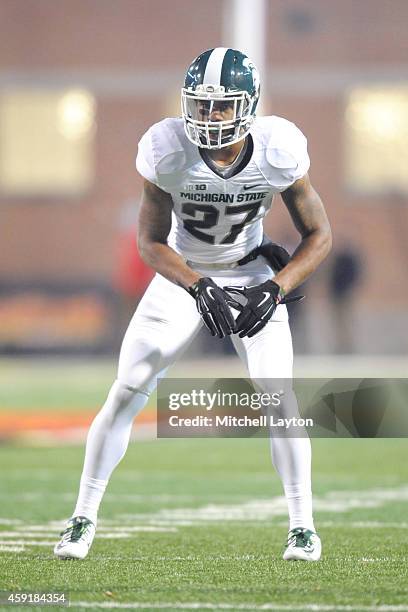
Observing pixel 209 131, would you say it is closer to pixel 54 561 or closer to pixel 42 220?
pixel 54 561

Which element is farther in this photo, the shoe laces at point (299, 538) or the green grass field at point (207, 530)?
the shoe laces at point (299, 538)

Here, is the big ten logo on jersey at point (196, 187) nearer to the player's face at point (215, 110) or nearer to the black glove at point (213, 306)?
the player's face at point (215, 110)

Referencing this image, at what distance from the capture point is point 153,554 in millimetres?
5223

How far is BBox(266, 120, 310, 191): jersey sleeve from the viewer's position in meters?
5.07

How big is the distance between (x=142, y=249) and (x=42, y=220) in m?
19.3

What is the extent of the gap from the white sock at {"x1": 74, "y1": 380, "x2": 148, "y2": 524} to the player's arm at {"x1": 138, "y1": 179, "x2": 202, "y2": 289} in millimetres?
453

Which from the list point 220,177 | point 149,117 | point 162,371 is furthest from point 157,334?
point 149,117

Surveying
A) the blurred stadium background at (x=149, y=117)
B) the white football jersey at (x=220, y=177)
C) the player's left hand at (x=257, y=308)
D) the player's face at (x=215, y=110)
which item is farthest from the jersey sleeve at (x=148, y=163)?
the blurred stadium background at (x=149, y=117)

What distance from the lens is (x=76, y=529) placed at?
5102 millimetres

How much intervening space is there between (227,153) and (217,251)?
39cm

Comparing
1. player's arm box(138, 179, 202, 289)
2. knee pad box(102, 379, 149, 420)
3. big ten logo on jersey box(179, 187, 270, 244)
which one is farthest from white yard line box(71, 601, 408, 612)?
big ten logo on jersey box(179, 187, 270, 244)

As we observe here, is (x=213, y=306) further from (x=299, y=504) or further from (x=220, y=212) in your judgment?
(x=299, y=504)

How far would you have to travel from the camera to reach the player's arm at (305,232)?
5117 millimetres

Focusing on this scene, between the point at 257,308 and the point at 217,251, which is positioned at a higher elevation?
the point at 217,251
